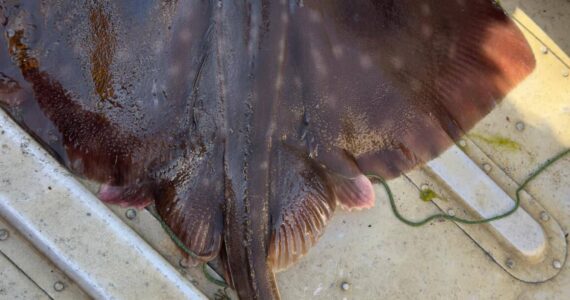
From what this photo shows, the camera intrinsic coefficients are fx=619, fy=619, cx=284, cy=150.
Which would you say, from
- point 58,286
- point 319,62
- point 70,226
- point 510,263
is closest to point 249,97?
point 319,62

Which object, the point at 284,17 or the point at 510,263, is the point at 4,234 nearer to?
the point at 284,17

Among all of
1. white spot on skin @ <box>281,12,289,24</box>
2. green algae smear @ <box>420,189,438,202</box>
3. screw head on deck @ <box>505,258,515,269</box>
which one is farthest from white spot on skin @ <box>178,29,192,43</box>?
screw head on deck @ <box>505,258,515,269</box>

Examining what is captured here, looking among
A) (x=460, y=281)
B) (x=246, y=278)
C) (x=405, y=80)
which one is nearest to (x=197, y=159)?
(x=246, y=278)

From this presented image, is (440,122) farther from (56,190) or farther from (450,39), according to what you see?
(56,190)

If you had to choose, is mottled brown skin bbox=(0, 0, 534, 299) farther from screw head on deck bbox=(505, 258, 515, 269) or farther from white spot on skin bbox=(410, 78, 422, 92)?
screw head on deck bbox=(505, 258, 515, 269)

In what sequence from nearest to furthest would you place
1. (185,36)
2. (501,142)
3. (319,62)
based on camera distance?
(185,36), (319,62), (501,142)

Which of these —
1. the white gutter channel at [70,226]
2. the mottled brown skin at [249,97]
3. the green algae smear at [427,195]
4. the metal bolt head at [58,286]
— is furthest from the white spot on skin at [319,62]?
the metal bolt head at [58,286]
